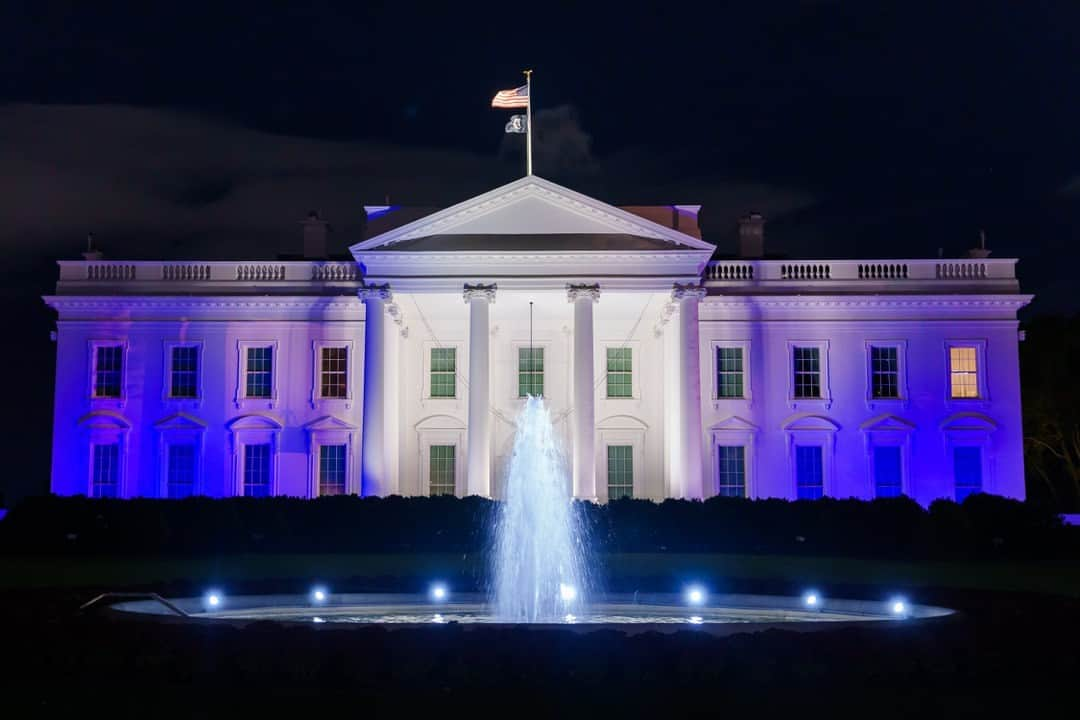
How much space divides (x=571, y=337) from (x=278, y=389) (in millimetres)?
10004

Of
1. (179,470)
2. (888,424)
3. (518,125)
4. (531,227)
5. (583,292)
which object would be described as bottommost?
(179,470)

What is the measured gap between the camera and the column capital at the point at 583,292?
38.0m

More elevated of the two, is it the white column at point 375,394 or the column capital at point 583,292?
the column capital at point 583,292

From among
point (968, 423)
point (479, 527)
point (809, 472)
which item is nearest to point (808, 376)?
point (809, 472)

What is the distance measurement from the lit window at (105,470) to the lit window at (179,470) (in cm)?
166

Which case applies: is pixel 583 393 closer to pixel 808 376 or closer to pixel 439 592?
pixel 808 376

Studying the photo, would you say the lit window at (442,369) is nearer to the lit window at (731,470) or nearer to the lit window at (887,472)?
the lit window at (731,470)

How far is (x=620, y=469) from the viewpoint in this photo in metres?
43.4

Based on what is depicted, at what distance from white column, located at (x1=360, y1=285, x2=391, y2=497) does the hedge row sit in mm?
2802

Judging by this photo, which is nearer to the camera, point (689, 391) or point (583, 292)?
point (583, 292)

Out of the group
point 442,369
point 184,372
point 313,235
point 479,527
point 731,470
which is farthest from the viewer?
point 313,235

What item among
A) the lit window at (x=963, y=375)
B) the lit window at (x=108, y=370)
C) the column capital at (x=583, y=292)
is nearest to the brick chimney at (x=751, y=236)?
the lit window at (x=963, y=375)

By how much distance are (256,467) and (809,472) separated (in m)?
18.6

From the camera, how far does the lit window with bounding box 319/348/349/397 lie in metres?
43.3
